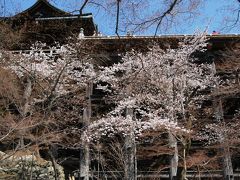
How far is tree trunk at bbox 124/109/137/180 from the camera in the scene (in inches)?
471

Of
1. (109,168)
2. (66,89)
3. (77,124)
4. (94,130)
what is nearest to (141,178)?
(109,168)

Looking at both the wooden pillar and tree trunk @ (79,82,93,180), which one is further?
tree trunk @ (79,82,93,180)

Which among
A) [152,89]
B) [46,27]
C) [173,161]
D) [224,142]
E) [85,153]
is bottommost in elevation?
[173,161]

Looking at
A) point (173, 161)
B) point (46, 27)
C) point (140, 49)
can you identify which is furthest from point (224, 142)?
point (46, 27)

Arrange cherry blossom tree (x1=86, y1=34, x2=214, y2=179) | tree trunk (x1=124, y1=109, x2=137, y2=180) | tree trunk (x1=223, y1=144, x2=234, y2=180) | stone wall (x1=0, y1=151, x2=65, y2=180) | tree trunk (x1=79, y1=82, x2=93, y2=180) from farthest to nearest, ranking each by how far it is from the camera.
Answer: cherry blossom tree (x1=86, y1=34, x2=214, y2=179) → tree trunk (x1=79, y1=82, x2=93, y2=180) → tree trunk (x1=223, y1=144, x2=234, y2=180) → tree trunk (x1=124, y1=109, x2=137, y2=180) → stone wall (x1=0, y1=151, x2=65, y2=180)

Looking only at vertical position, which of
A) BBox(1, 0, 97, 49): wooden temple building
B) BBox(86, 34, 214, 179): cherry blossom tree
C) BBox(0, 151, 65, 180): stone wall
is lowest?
BBox(0, 151, 65, 180): stone wall

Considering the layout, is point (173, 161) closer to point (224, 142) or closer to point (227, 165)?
point (227, 165)

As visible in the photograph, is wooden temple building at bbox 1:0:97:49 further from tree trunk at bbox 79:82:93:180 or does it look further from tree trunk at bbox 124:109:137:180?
tree trunk at bbox 124:109:137:180

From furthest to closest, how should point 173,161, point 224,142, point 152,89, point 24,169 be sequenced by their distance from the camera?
point 152,89
point 224,142
point 173,161
point 24,169

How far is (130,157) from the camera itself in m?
12.6

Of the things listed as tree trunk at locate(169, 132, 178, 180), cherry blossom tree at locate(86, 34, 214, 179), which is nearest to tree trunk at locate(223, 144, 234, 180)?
cherry blossom tree at locate(86, 34, 214, 179)

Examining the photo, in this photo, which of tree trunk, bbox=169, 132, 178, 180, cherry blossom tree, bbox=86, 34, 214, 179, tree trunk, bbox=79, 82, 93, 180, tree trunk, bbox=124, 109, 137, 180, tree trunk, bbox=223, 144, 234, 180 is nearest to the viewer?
tree trunk, bbox=169, 132, 178, 180

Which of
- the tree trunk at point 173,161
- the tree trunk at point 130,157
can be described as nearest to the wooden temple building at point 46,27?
the tree trunk at point 130,157

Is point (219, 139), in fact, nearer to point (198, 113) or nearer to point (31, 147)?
point (198, 113)
